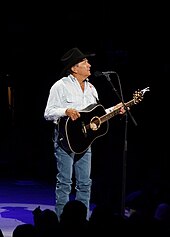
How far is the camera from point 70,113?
5672mm

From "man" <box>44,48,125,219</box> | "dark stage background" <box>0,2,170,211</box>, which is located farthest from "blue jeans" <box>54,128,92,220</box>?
"dark stage background" <box>0,2,170,211</box>

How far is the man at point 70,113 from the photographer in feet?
19.1

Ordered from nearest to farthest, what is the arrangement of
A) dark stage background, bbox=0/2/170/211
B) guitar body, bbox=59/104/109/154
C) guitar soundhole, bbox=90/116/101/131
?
guitar body, bbox=59/104/109/154, guitar soundhole, bbox=90/116/101/131, dark stage background, bbox=0/2/170/211

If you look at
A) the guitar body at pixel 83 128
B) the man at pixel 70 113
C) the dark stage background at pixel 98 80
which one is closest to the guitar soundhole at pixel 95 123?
the guitar body at pixel 83 128

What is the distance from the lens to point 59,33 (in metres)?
9.73

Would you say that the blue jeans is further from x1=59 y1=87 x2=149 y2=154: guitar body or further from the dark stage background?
the dark stage background

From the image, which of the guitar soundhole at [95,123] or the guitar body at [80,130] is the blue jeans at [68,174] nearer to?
the guitar body at [80,130]

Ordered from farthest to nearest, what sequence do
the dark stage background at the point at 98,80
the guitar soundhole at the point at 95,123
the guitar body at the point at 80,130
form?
the dark stage background at the point at 98,80 < the guitar soundhole at the point at 95,123 < the guitar body at the point at 80,130

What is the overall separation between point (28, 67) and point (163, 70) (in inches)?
123

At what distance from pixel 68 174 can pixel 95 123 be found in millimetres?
604

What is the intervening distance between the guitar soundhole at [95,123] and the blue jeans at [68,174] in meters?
0.23

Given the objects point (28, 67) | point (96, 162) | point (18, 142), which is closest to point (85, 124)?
point (96, 162)

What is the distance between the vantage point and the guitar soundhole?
19.6 feet

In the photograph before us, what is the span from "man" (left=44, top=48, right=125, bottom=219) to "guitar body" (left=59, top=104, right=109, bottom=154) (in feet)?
0.09
